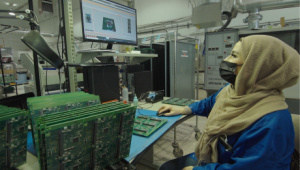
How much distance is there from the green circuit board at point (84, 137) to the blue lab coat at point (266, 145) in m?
0.47

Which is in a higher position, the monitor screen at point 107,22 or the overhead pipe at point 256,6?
the overhead pipe at point 256,6

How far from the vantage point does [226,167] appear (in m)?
0.73

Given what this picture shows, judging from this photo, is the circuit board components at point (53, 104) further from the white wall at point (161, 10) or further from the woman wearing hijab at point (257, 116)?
the white wall at point (161, 10)

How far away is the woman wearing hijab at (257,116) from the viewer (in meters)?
0.69

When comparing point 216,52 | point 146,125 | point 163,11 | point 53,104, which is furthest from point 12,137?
point 163,11

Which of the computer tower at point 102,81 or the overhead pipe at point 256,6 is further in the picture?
the overhead pipe at point 256,6

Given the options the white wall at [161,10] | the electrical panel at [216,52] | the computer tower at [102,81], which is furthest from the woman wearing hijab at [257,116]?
the white wall at [161,10]

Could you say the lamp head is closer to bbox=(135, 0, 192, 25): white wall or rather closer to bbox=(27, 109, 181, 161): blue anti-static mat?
bbox=(27, 109, 181, 161): blue anti-static mat

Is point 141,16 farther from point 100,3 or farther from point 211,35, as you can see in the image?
point 100,3

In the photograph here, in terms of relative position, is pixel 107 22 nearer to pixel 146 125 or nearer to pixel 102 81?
pixel 102 81

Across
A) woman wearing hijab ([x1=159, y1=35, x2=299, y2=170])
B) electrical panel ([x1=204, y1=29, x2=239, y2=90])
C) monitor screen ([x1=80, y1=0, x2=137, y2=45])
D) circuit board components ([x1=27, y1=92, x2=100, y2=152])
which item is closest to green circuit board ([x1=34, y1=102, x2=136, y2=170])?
circuit board components ([x1=27, y1=92, x2=100, y2=152])

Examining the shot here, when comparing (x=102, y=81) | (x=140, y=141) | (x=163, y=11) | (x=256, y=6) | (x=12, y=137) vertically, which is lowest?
(x=140, y=141)

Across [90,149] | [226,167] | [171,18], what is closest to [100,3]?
[90,149]

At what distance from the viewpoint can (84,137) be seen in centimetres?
58
